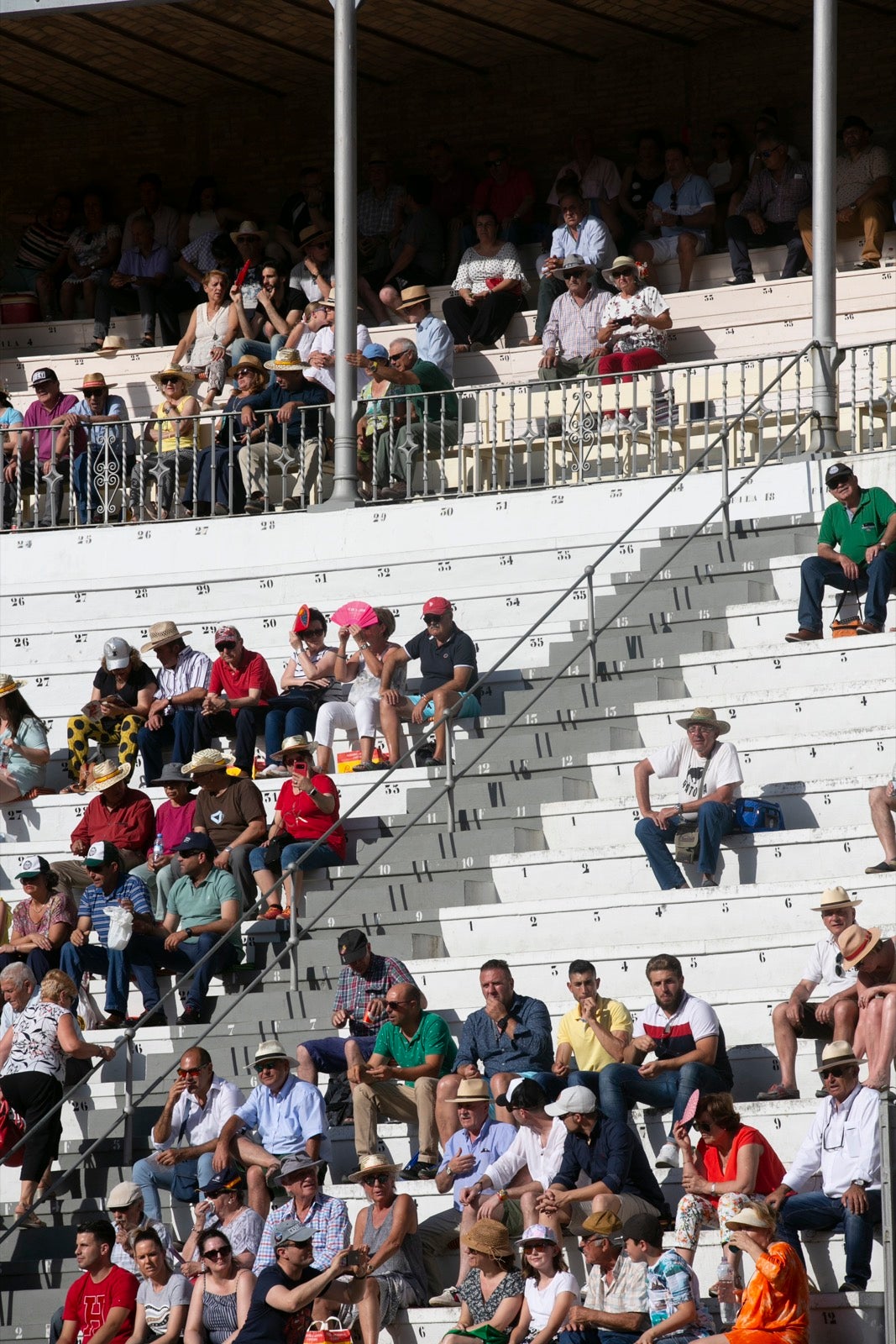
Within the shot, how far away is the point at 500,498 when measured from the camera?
17.2m

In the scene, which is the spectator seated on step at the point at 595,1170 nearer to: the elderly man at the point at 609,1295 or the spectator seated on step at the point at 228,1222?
the elderly man at the point at 609,1295

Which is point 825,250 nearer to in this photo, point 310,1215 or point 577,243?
point 577,243

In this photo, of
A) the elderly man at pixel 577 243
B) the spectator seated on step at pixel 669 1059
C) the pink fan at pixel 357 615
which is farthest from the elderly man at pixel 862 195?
the spectator seated on step at pixel 669 1059

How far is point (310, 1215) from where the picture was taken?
424 inches

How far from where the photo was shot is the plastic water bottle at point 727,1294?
9.98 metres

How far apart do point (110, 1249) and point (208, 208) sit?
12784 mm

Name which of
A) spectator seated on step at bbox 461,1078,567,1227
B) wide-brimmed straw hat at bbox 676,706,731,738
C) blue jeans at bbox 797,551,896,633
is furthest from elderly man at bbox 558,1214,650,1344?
blue jeans at bbox 797,551,896,633

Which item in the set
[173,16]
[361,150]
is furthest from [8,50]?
[361,150]

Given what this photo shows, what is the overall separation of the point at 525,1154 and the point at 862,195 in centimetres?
1062

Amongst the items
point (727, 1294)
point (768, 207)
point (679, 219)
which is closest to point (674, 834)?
point (727, 1294)

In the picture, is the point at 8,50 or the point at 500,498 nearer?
the point at 500,498

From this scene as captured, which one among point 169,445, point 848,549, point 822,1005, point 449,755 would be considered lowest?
point 822,1005

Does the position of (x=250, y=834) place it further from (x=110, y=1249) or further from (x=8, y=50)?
(x=8, y=50)

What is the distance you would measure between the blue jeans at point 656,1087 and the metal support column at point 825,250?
6.41m
